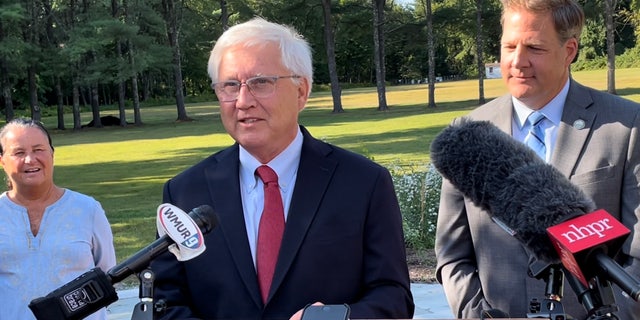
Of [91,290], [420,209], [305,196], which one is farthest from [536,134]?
[420,209]

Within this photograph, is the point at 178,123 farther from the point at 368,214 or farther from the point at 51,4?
the point at 368,214

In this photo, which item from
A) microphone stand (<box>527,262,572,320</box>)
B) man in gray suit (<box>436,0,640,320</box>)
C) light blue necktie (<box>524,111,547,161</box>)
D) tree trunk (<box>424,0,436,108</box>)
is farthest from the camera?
tree trunk (<box>424,0,436,108</box>)

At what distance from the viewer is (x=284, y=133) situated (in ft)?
9.85

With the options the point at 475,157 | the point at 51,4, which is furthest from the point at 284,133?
the point at 51,4

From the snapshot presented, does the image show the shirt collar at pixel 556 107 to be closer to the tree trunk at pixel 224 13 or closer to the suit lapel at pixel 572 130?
the suit lapel at pixel 572 130

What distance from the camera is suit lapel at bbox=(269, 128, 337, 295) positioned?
286cm

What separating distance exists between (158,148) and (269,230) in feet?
97.7

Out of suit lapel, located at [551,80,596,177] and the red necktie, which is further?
suit lapel, located at [551,80,596,177]

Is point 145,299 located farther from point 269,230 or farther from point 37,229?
point 37,229

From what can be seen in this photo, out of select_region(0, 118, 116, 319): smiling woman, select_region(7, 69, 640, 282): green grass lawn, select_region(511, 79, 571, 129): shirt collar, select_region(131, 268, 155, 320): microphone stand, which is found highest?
select_region(511, 79, 571, 129): shirt collar

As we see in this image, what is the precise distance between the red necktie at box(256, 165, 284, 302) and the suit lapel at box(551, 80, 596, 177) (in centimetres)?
110

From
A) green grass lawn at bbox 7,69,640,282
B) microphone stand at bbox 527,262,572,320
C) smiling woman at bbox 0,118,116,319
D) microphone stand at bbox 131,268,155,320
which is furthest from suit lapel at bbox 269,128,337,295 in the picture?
green grass lawn at bbox 7,69,640,282

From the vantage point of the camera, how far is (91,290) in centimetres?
200

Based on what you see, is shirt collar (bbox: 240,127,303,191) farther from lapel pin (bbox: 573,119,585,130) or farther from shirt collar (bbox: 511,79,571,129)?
lapel pin (bbox: 573,119,585,130)
